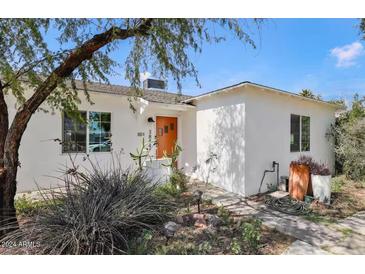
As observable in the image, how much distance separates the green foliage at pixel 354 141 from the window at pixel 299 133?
144 centimetres

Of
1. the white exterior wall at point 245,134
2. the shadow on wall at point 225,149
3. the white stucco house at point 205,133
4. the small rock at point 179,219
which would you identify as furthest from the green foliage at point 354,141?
the small rock at point 179,219

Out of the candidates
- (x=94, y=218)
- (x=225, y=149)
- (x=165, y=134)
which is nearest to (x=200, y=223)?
(x=94, y=218)

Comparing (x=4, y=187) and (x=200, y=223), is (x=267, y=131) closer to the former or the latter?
(x=200, y=223)

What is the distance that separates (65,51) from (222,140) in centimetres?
498

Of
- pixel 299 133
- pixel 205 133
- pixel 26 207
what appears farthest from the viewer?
pixel 299 133


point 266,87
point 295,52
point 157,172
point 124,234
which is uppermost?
point 295,52

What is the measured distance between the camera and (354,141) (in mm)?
7953

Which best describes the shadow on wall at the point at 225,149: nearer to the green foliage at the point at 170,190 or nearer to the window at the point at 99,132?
the green foliage at the point at 170,190

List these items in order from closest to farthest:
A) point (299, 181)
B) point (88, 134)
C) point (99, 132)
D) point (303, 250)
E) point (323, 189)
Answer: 1. point (303, 250)
2. point (323, 189)
3. point (299, 181)
4. point (88, 134)
5. point (99, 132)
